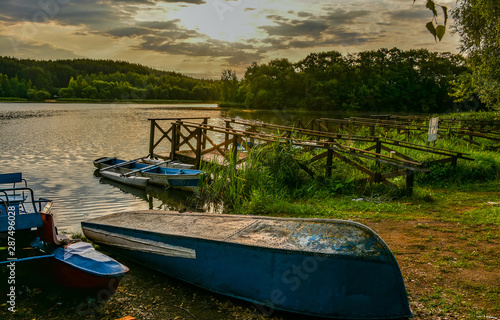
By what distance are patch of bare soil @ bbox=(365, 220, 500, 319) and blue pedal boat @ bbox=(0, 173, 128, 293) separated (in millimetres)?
3765

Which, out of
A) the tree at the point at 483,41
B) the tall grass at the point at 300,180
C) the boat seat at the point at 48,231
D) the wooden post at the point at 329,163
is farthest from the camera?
the tree at the point at 483,41

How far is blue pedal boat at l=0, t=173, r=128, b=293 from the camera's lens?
4.88 metres

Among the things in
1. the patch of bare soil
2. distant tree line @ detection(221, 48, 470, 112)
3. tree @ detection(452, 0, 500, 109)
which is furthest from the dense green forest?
the patch of bare soil

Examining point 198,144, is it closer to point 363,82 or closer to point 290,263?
point 290,263

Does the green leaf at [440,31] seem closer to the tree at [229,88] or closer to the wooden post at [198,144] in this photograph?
the wooden post at [198,144]

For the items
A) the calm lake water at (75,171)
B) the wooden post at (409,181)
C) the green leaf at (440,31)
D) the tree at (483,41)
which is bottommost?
the calm lake water at (75,171)

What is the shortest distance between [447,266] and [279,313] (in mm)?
2505

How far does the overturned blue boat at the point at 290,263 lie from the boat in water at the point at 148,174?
286 inches

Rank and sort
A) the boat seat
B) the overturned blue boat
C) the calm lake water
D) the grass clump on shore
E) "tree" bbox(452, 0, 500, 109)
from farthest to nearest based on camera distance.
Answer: "tree" bbox(452, 0, 500, 109)
the calm lake water
the grass clump on shore
the boat seat
the overturned blue boat

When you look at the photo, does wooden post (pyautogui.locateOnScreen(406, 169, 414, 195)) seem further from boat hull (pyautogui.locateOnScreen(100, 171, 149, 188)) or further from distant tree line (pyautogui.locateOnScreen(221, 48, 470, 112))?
distant tree line (pyautogui.locateOnScreen(221, 48, 470, 112))

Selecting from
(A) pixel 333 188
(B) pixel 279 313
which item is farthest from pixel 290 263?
(A) pixel 333 188

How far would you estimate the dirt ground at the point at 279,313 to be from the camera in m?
4.30

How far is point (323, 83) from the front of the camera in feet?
242

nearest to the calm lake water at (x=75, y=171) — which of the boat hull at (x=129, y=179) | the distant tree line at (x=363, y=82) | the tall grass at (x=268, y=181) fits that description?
the boat hull at (x=129, y=179)
